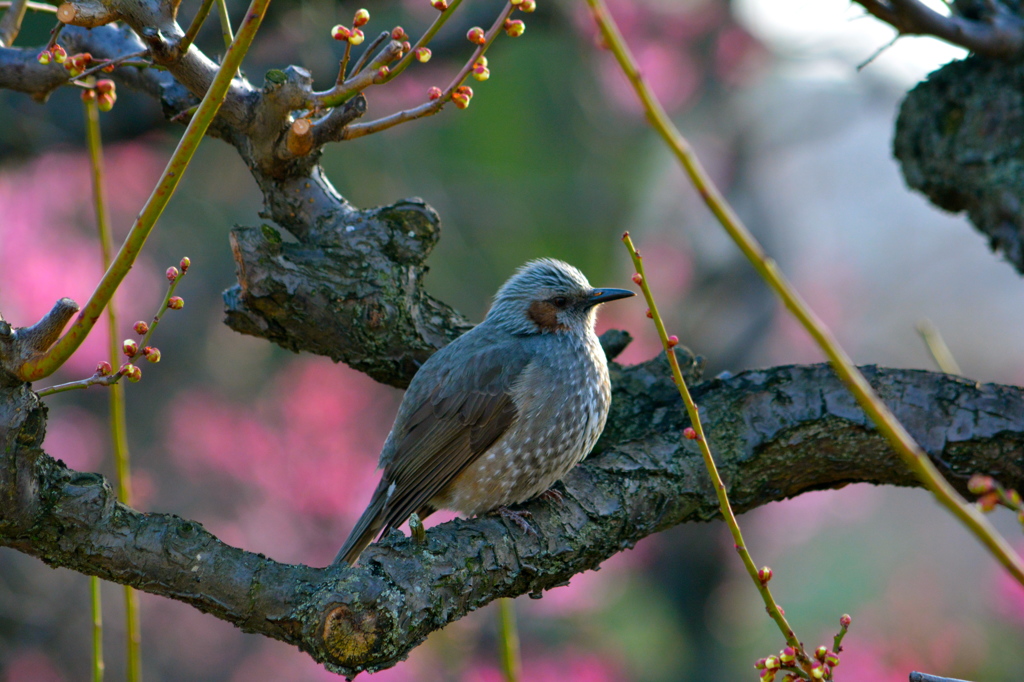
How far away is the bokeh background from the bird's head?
2155 mm

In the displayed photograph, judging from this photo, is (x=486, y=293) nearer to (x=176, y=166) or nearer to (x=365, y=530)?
(x=365, y=530)

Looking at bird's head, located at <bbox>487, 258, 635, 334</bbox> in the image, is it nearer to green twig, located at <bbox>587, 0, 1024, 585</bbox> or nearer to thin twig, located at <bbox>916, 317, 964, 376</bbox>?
thin twig, located at <bbox>916, 317, 964, 376</bbox>

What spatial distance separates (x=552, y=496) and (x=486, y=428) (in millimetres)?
393

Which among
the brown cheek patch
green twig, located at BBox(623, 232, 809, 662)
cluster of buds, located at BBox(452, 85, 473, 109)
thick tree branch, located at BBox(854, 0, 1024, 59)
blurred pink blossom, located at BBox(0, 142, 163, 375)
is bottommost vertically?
green twig, located at BBox(623, 232, 809, 662)

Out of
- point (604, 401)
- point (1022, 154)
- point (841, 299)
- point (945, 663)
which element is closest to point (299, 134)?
point (604, 401)

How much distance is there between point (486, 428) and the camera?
115 inches

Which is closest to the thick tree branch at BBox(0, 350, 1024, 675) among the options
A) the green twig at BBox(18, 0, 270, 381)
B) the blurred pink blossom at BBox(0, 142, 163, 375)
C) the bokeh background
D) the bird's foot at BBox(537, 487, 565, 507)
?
the bird's foot at BBox(537, 487, 565, 507)

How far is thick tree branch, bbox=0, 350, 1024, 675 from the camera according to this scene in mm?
1854

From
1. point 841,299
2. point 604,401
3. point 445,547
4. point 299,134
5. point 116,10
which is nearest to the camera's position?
point 116,10

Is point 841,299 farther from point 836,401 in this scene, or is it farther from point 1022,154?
point 836,401

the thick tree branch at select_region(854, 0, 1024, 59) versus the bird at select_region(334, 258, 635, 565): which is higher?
the thick tree branch at select_region(854, 0, 1024, 59)

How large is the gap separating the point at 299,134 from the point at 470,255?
618cm

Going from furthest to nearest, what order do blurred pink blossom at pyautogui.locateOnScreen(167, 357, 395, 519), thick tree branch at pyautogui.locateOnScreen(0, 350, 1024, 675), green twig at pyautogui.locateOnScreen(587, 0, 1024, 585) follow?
blurred pink blossom at pyautogui.locateOnScreen(167, 357, 395, 519) → thick tree branch at pyautogui.locateOnScreen(0, 350, 1024, 675) → green twig at pyautogui.locateOnScreen(587, 0, 1024, 585)

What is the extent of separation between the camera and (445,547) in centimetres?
213
